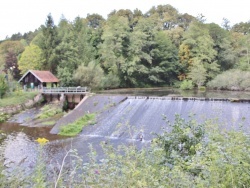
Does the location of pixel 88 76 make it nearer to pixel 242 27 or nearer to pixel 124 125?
pixel 124 125

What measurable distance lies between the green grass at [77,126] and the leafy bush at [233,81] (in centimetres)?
1760

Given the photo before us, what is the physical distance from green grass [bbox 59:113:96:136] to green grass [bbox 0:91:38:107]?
8023mm

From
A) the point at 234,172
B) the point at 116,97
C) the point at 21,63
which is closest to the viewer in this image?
the point at 234,172

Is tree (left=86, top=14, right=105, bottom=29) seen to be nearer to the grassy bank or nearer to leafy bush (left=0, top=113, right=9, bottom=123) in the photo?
leafy bush (left=0, top=113, right=9, bottom=123)

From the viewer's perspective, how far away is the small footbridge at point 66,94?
84.0 feet

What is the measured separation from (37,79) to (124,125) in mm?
15323

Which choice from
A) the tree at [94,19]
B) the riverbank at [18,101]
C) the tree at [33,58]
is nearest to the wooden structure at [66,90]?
the riverbank at [18,101]

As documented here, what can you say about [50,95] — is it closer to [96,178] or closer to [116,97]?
[116,97]

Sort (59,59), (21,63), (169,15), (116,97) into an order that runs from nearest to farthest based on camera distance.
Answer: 1. (116,97)
2. (59,59)
3. (21,63)
4. (169,15)

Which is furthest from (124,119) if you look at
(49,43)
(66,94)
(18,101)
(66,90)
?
(49,43)

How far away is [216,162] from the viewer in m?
3.68

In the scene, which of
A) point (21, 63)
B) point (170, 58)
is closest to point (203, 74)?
point (170, 58)

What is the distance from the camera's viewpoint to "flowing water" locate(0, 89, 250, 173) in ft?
48.2

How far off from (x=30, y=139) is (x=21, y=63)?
21054mm
